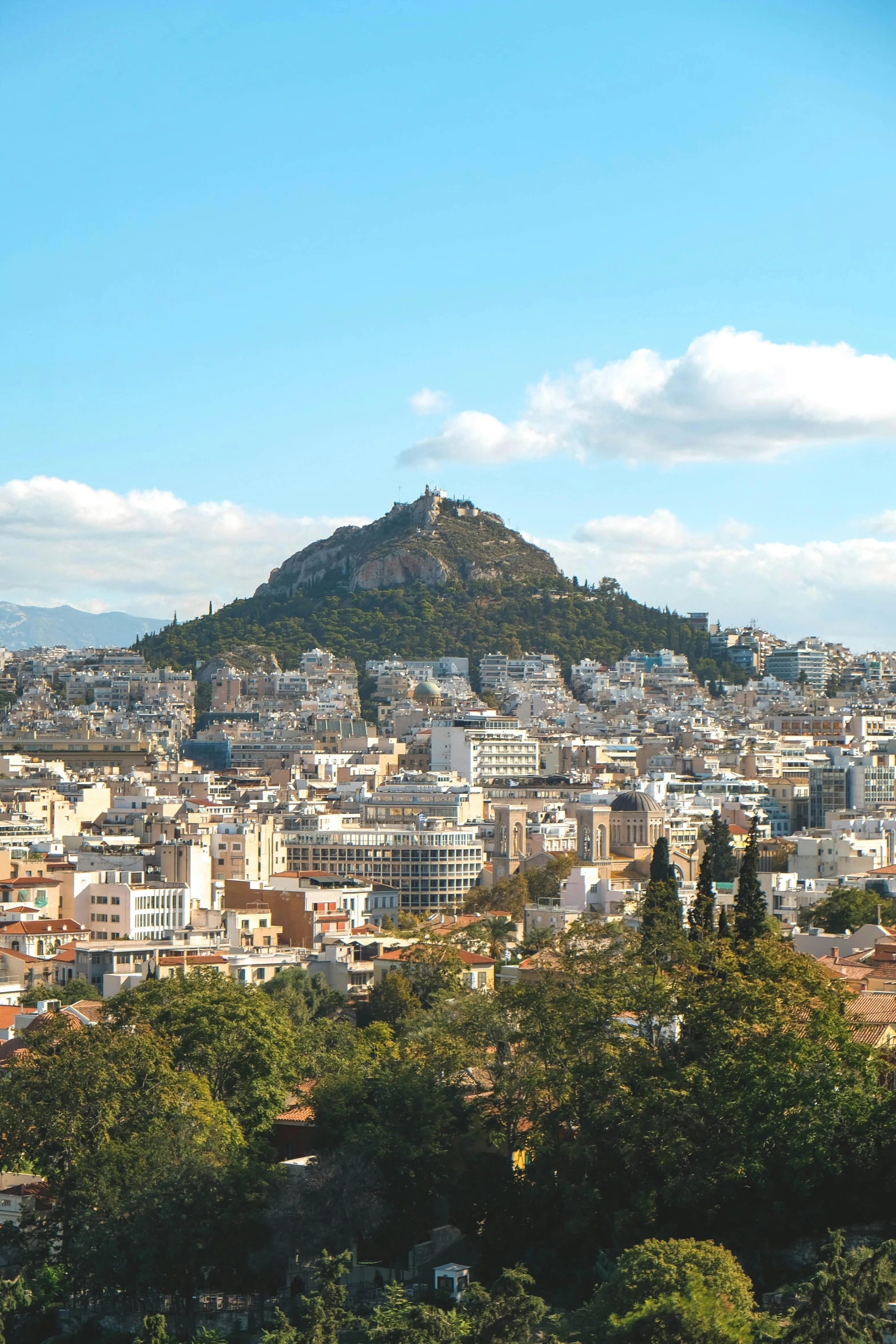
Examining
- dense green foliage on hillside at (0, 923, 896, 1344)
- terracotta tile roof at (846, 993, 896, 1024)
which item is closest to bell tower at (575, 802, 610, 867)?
terracotta tile roof at (846, 993, 896, 1024)

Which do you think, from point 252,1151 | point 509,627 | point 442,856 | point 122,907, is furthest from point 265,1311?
point 509,627

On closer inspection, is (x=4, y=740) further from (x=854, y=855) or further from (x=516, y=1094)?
(x=516, y=1094)

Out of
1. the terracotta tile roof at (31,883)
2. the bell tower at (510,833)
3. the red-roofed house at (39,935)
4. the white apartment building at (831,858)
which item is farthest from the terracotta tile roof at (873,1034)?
the bell tower at (510,833)

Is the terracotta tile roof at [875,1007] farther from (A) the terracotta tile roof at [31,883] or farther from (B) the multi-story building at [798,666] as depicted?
(B) the multi-story building at [798,666]

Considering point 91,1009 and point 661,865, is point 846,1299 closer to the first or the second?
point 91,1009

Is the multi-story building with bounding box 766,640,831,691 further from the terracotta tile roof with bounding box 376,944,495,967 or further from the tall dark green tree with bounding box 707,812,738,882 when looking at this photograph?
the terracotta tile roof with bounding box 376,944,495,967

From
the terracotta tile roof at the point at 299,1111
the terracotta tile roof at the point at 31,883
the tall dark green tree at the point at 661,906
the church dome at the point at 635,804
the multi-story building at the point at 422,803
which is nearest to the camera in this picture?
the terracotta tile roof at the point at 299,1111
